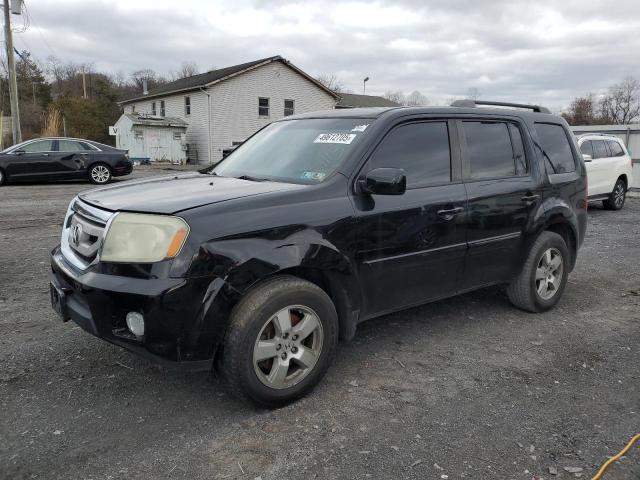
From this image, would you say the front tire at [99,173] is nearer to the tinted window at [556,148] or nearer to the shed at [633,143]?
the tinted window at [556,148]

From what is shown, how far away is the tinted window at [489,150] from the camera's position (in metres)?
4.18

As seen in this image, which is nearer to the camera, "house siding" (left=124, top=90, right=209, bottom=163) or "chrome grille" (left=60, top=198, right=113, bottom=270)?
"chrome grille" (left=60, top=198, right=113, bottom=270)

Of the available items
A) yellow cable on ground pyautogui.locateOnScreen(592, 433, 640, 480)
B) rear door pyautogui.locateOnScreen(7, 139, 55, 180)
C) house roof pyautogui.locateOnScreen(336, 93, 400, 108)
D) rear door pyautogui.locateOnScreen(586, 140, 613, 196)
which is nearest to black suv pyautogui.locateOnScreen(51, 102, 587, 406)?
yellow cable on ground pyautogui.locateOnScreen(592, 433, 640, 480)

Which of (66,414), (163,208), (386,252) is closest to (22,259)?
(66,414)

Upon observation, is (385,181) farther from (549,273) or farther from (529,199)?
(549,273)

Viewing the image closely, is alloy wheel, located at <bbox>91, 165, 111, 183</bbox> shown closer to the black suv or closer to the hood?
the black suv

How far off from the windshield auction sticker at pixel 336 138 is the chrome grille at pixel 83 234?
5.17ft

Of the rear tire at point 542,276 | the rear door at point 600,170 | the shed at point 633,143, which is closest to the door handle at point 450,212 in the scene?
the rear tire at point 542,276

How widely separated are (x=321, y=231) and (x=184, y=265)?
87 centimetres

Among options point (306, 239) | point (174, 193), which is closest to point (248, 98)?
point (174, 193)

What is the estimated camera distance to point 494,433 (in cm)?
290

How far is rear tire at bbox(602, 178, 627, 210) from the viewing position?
12633mm

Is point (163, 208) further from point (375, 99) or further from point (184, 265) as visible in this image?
point (375, 99)

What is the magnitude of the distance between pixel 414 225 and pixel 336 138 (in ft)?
2.72
